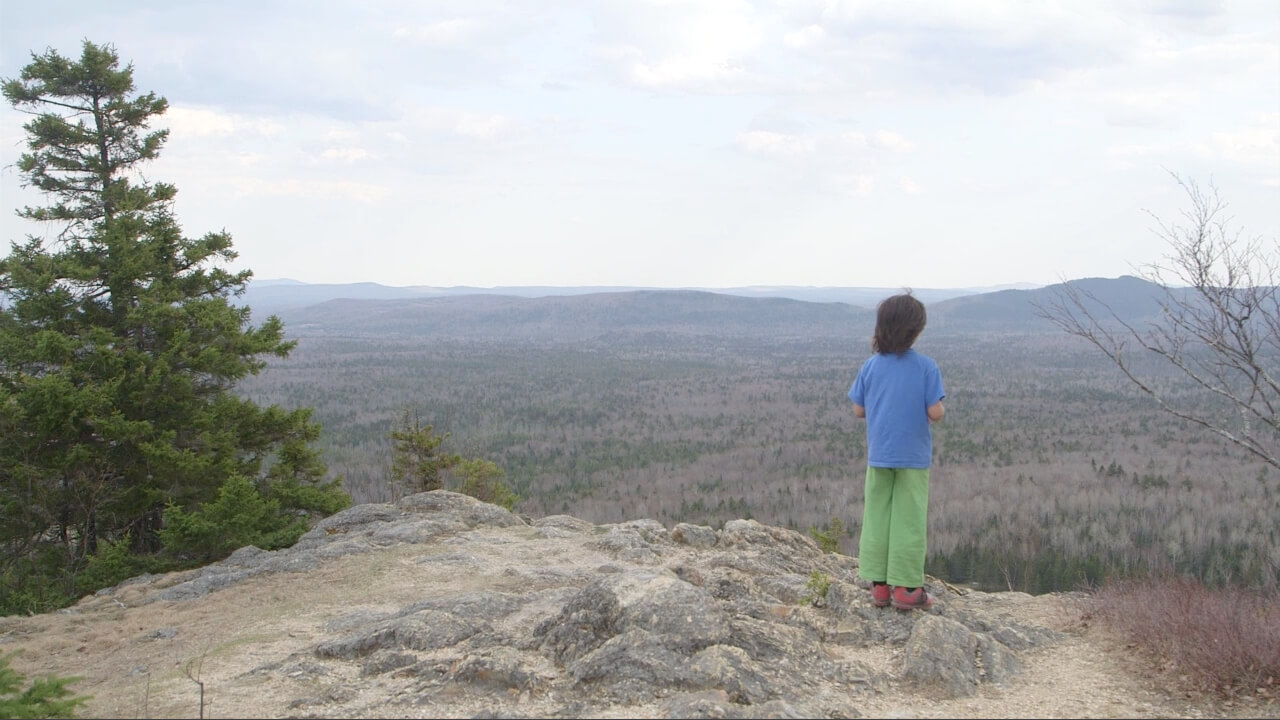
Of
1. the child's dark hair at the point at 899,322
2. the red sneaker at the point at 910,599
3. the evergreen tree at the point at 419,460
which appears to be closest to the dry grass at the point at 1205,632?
the red sneaker at the point at 910,599

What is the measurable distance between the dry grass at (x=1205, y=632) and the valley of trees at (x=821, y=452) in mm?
921

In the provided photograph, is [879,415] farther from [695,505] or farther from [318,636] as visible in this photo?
[695,505]

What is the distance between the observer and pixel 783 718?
407 cm

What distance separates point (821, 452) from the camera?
58.0 meters

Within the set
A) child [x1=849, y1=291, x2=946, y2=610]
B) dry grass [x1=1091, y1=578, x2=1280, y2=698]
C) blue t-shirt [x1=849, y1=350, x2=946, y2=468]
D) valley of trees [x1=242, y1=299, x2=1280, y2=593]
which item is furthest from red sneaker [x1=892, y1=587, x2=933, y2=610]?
valley of trees [x1=242, y1=299, x2=1280, y2=593]

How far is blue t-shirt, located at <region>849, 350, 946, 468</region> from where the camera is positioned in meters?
5.28

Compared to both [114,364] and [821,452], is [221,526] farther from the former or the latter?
[821,452]

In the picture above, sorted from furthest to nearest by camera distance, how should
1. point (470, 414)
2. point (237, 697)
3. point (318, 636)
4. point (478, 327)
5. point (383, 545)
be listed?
point (478, 327)
point (470, 414)
point (383, 545)
point (318, 636)
point (237, 697)

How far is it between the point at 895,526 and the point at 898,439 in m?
0.61

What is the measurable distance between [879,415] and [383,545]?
Result: 5.84m

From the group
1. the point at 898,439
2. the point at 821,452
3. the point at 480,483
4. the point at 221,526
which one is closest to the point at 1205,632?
the point at 898,439

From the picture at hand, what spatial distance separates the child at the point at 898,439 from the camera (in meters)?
5.27

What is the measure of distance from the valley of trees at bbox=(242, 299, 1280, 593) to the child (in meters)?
2.65

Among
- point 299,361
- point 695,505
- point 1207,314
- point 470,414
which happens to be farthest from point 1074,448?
point 299,361
